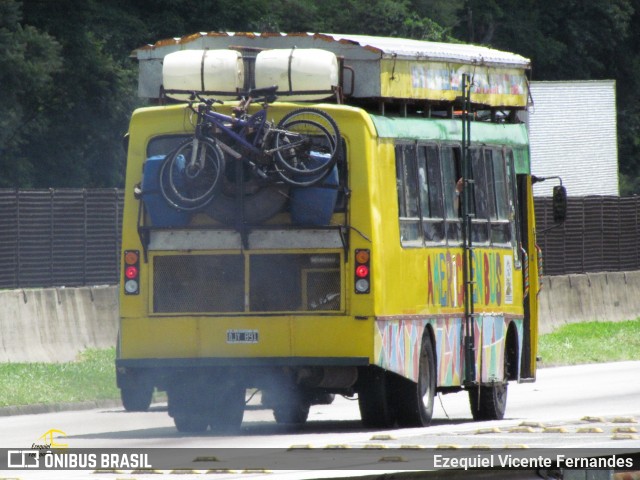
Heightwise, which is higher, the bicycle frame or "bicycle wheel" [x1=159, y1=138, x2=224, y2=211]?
the bicycle frame

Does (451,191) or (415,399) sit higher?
(451,191)

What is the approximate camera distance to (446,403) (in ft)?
74.7

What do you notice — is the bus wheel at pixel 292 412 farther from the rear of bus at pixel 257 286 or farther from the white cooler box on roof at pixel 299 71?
the white cooler box on roof at pixel 299 71

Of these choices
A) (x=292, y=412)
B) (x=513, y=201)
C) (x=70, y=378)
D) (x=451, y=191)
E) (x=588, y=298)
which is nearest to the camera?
(x=292, y=412)

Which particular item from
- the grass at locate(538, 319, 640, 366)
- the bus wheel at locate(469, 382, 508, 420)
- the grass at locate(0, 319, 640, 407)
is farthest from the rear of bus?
the grass at locate(538, 319, 640, 366)

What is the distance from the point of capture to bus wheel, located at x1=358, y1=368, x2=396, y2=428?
1706cm

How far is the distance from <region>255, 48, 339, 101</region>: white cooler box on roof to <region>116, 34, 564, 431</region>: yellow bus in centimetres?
20

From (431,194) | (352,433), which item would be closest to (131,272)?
(352,433)

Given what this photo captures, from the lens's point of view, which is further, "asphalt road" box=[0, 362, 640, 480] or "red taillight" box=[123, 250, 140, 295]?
"red taillight" box=[123, 250, 140, 295]

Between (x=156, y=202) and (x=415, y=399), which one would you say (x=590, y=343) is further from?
(x=156, y=202)

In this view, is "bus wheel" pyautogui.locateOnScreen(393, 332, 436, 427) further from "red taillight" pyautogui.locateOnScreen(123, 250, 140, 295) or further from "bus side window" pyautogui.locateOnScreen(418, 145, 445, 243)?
"red taillight" pyautogui.locateOnScreen(123, 250, 140, 295)

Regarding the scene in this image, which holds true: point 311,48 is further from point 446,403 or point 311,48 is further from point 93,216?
point 93,216

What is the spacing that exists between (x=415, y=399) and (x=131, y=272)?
293cm

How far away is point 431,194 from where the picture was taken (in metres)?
18.2
